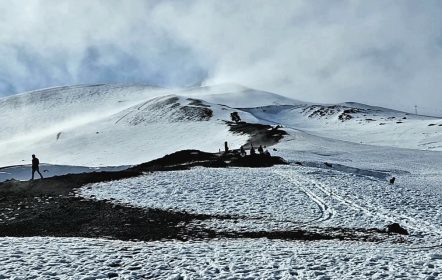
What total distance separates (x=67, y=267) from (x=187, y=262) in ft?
11.4

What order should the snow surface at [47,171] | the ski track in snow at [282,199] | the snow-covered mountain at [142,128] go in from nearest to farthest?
the ski track in snow at [282,199] → the snow surface at [47,171] → the snow-covered mountain at [142,128]

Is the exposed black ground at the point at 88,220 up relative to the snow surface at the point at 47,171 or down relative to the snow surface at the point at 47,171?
down

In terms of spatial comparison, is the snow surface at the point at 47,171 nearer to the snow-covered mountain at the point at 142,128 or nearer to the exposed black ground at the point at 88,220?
the snow-covered mountain at the point at 142,128

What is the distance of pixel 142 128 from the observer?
376 ft

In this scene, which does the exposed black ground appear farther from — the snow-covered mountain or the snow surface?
the snow-covered mountain

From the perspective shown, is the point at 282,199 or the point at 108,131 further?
the point at 108,131

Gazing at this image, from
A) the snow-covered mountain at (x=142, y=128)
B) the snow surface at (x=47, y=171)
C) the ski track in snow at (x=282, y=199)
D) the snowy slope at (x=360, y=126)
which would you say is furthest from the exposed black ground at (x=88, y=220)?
the snowy slope at (x=360, y=126)

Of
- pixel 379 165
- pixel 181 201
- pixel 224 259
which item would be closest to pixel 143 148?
pixel 379 165

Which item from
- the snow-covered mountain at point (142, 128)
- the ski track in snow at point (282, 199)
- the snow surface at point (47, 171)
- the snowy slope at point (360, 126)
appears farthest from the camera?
the snowy slope at point (360, 126)

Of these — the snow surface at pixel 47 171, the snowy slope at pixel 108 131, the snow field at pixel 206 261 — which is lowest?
the snow field at pixel 206 261

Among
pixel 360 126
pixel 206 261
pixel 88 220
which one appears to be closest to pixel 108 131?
pixel 360 126

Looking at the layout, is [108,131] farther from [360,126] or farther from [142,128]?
[360,126]

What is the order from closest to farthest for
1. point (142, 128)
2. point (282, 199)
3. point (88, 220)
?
point (88, 220), point (282, 199), point (142, 128)

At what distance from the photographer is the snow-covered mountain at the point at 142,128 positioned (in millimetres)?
87188
